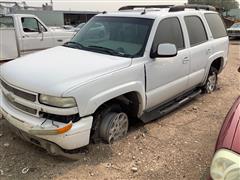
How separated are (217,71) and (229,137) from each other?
4799mm

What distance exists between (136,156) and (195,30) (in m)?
2.71

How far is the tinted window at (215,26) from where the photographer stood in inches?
232

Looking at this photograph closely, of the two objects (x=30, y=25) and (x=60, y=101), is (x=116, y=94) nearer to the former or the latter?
(x=60, y=101)

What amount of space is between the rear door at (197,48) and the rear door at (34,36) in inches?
226

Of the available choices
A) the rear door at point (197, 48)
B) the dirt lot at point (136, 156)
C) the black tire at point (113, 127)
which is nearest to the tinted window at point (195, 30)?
the rear door at point (197, 48)

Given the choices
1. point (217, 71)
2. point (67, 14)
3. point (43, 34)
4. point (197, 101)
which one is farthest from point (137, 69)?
point (67, 14)

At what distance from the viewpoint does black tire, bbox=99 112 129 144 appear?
3779 millimetres

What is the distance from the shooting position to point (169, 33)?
4.58 metres

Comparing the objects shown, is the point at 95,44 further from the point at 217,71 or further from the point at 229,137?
the point at 217,71

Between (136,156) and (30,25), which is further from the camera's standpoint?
(30,25)

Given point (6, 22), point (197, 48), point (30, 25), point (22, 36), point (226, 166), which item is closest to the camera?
point (226, 166)

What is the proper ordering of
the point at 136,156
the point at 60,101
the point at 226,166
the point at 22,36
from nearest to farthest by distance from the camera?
the point at 226,166 < the point at 60,101 < the point at 136,156 < the point at 22,36

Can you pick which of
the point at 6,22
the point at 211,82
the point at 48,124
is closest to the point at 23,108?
the point at 48,124

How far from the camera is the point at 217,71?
656cm
